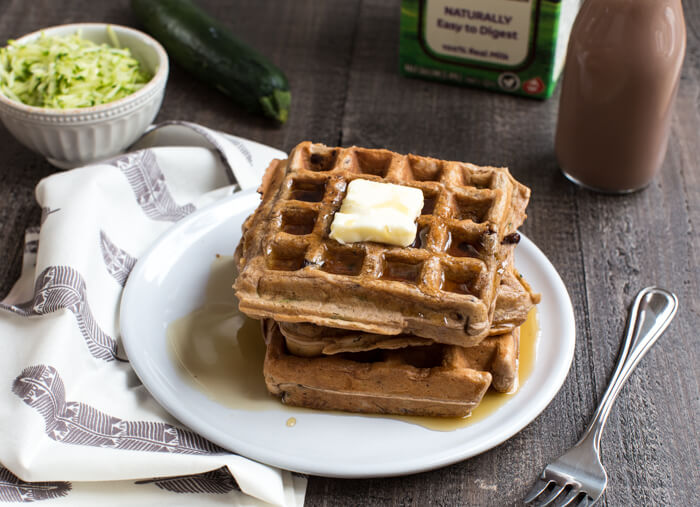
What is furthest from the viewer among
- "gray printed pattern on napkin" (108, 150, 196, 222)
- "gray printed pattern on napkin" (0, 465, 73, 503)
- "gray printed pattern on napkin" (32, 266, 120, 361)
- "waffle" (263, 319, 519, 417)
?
"gray printed pattern on napkin" (108, 150, 196, 222)

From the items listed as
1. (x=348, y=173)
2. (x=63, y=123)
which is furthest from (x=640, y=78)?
(x=63, y=123)

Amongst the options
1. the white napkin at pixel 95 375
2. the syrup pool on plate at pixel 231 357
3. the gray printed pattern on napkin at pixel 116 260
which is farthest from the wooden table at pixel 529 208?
the gray printed pattern on napkin at pixel 116 260

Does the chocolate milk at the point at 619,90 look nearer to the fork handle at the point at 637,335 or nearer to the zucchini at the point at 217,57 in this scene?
the fork handle at the point at 637,335

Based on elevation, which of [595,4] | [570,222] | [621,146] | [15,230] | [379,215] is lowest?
[15,230]

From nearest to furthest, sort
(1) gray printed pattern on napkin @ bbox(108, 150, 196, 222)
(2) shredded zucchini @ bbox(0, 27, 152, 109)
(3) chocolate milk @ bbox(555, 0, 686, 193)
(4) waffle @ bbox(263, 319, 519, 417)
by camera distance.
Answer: (4) waffle @ bbox(263, 319, 519, 417)
(3) chocolate milk @ bbox(555, 0, 686, 193)
(1) gray printed pattern on napkin @ bbox(108, 150, 196, 222)
(2) shredded zucchini @ bbox(0, 27, 152, 109)

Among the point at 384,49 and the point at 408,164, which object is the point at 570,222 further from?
the point at 384,49

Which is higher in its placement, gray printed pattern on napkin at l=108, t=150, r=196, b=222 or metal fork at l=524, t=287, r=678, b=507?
metal fork at l=524, t=287, r=678, b=507

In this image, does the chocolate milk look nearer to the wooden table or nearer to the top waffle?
the wooden table

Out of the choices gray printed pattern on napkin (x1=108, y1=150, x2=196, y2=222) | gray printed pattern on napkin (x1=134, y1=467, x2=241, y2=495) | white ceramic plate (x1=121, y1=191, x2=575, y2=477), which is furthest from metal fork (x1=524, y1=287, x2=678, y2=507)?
gray printed pattern on napkin (x1=108, y1=150, x2=196, y2=222)
